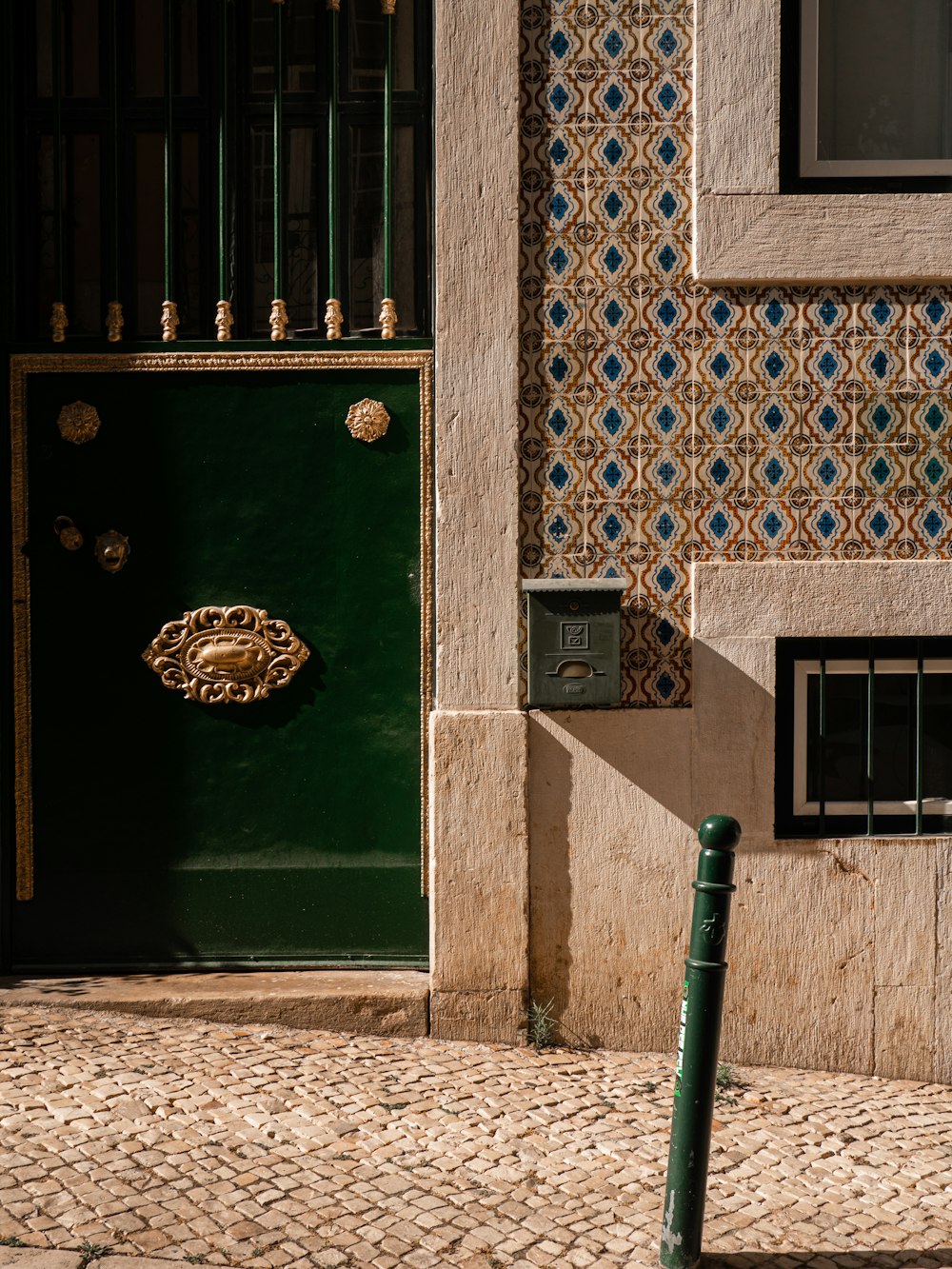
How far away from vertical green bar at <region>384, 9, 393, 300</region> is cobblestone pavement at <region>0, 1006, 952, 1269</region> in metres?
2.87

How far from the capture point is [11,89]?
470cm

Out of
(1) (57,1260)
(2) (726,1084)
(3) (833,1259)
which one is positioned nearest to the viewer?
(1) (57,1260)

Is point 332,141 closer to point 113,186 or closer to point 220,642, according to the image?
point 113,186

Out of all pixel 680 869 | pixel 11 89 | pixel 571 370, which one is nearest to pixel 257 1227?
pixel 680 869

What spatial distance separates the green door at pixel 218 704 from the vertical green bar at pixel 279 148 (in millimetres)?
404

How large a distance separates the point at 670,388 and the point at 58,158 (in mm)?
2492

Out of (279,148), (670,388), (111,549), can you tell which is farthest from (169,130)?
(670,388)

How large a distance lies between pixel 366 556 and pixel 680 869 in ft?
5.41

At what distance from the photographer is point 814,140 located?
4543 millimetres

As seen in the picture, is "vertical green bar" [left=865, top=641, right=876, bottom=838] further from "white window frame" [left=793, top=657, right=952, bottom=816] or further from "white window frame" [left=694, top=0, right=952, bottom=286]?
"white window frame" [left=694, top=0, right=952, bottom=286]

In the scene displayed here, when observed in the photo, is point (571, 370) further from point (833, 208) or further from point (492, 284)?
point (833, 208)

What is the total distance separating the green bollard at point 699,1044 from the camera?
3.01 meters

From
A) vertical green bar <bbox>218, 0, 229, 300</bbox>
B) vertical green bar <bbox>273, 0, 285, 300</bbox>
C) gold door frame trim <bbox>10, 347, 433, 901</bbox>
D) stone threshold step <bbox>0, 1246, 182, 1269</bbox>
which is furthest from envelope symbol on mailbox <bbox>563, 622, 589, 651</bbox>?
stone threshold step <bbox>0, 1246, 182, 1269</bbox>

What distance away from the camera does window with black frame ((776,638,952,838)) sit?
181 inches
